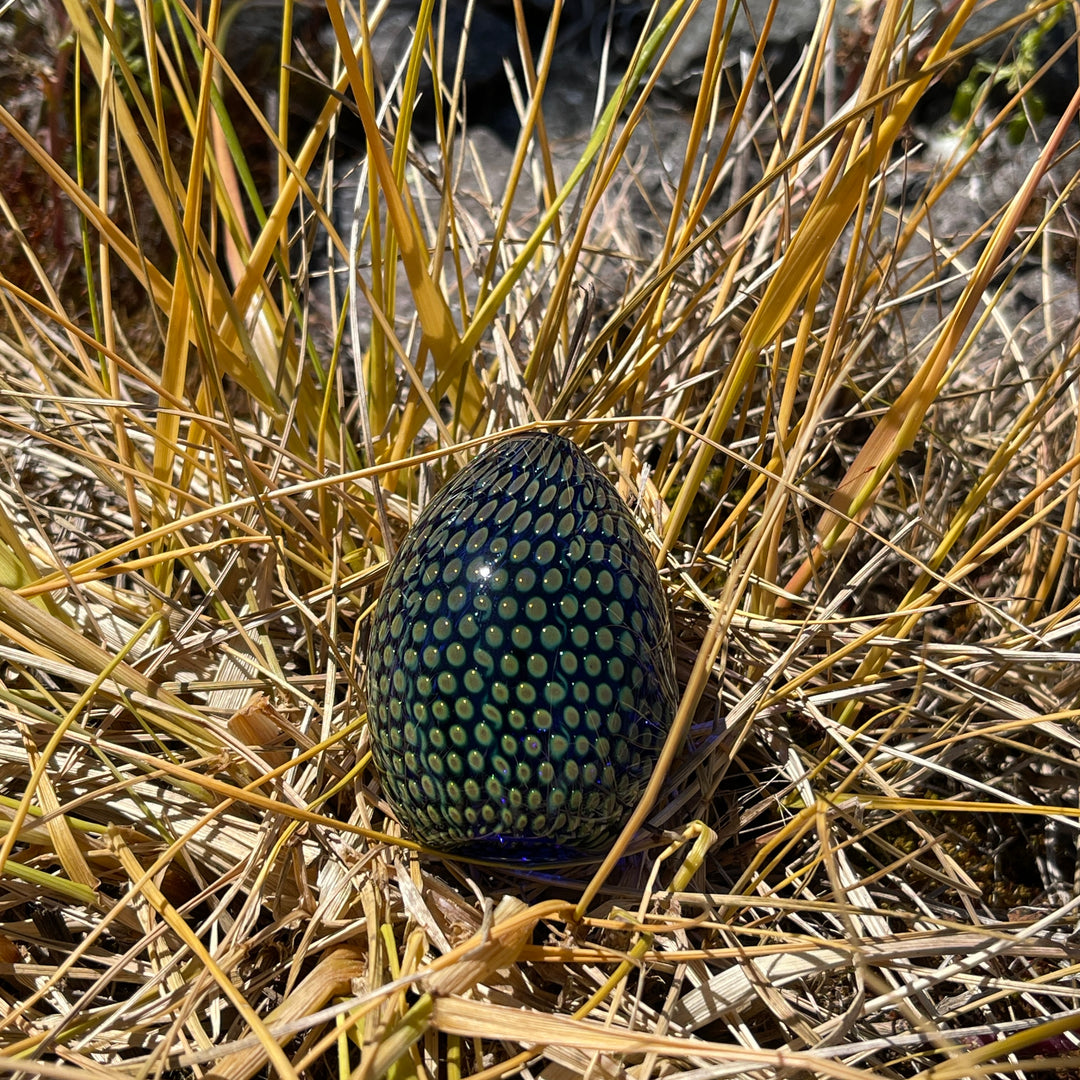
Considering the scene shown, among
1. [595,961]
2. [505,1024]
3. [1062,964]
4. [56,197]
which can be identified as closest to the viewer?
[505,1024]

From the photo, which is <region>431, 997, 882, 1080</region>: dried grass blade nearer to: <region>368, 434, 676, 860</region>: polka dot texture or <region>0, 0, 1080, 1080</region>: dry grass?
<region>0, 0, 1080, 1080</region>: dry grass

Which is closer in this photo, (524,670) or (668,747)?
(668,747)

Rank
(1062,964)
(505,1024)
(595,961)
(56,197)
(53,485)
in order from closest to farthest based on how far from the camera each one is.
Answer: (505,1024) → (595,961) → (1062,964) → (53,485) → (56,197)

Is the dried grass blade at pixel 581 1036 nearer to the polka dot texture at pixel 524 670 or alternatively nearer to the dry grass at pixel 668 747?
the dry grass at pixel 668 747

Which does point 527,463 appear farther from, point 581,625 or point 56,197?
point 56,197

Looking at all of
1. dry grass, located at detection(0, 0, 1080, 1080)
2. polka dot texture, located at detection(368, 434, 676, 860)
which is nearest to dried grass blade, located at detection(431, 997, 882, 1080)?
dry grass, located at detection(0, 0, 1080, 1080)

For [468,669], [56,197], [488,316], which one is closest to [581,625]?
[468,669]

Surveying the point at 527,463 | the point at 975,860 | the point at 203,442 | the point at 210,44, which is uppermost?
the point at 210,44
